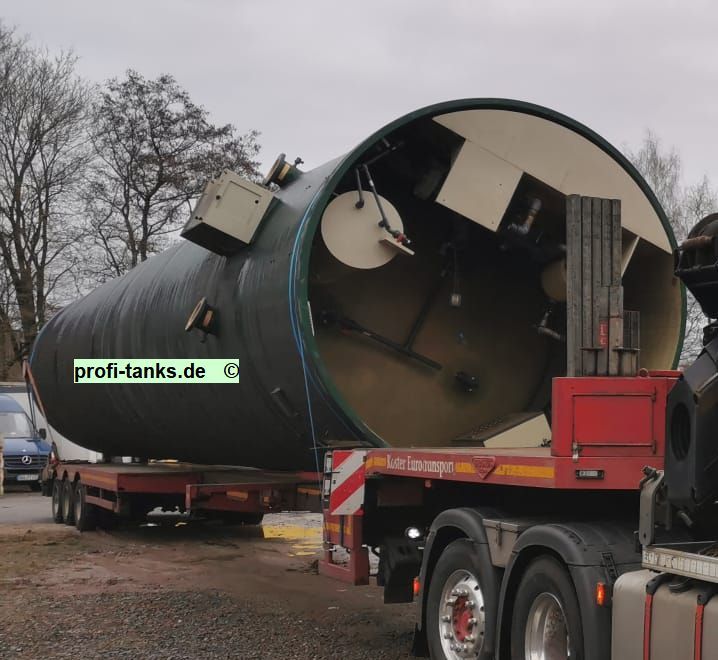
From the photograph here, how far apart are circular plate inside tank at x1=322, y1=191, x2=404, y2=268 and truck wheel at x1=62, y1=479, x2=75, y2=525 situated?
7.76 m

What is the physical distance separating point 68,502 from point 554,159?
9221 millimetres

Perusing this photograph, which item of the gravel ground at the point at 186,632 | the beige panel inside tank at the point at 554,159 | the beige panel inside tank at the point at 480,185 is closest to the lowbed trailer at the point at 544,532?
the gravel ground at the point at 186,632

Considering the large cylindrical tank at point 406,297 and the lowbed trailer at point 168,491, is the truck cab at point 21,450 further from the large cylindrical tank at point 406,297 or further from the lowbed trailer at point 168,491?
the large cylindrical tank at point 406,297

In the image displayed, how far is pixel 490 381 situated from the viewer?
34.1 feet

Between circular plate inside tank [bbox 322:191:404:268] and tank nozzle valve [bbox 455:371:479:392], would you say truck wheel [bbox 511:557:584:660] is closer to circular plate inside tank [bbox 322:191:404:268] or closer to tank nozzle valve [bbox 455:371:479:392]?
circular plate inside tank [bbox 322:191:404:268]

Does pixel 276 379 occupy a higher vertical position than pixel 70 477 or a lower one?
higher

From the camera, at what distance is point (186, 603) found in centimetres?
855

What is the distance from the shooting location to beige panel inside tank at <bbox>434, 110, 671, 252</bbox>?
8.67 m

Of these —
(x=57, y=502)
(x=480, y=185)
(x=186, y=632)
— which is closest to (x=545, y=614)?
(x=186, y=632)

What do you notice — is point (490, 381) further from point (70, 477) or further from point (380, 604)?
point (70, 477)

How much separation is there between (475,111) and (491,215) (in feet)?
2.91

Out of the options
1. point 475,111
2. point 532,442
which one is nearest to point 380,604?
point 532,442

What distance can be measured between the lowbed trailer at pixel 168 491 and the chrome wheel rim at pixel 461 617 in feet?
10.5

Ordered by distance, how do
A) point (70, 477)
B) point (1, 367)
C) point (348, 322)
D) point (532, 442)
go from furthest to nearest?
point (1, 367) < point (70, 477) < point (348, 322) < point (532, 442)
